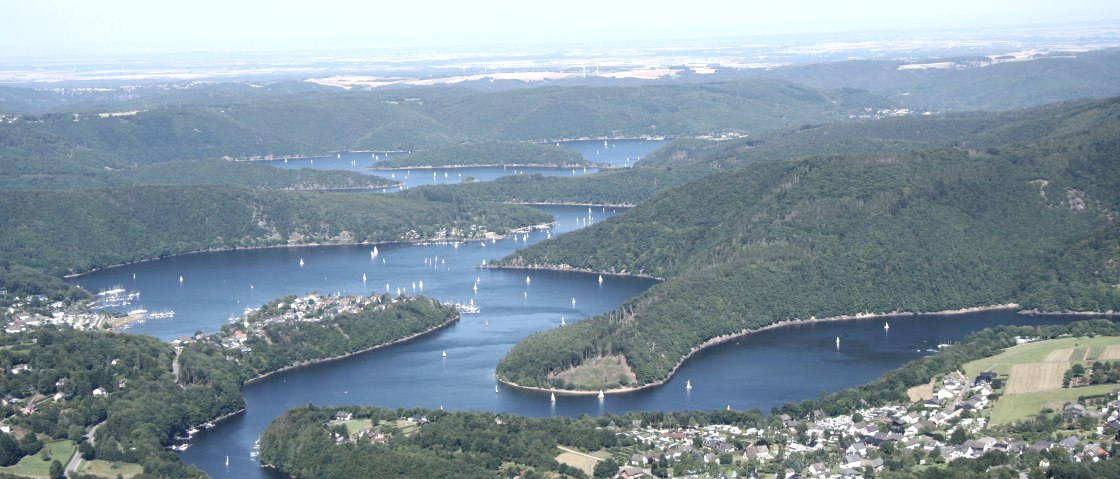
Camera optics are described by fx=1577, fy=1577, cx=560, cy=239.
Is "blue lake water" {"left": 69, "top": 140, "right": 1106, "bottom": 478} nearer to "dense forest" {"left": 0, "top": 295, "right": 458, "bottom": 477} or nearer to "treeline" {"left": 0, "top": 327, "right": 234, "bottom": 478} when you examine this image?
"dense forest" {"left": 0, "top": 295, "right": 458, "bottom": 477}

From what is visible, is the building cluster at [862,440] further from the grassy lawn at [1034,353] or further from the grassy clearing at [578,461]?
the grassy lawn at [1034,353]

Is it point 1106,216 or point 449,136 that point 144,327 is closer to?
point 1106,216

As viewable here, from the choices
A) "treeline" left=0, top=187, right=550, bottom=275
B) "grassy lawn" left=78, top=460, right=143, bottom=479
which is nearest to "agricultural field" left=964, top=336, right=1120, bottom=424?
"grassy lawn" left=78, top=460, right=143, bottom=479

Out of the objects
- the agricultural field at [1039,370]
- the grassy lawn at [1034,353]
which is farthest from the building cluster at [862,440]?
the grassy lawn at [1034,353]

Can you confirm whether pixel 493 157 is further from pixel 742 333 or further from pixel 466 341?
pixel 742 333

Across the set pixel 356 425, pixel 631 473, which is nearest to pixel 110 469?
pixel 356 425
